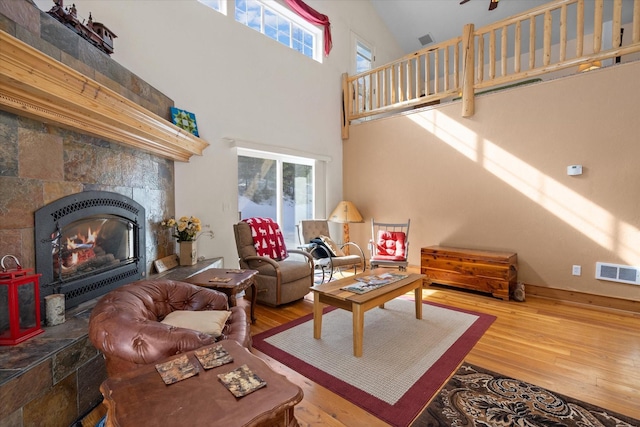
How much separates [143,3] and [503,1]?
19.8 ft

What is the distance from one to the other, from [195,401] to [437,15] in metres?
7.59

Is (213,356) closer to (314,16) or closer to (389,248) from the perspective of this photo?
(389,248)

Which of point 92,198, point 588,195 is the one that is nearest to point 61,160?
point 92,198

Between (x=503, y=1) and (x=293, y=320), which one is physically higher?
(x=503, y=1)

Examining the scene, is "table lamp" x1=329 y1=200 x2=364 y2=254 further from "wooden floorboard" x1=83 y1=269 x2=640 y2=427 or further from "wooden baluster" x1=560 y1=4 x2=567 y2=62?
"wooden baluster" x1=560 y1=4 x2=567 y2=62

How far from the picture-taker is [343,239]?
586 cm

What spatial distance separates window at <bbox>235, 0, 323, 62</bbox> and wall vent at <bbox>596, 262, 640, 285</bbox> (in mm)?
5173

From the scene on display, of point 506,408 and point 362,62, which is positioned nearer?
point 506,408

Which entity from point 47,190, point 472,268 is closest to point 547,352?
point 472,268

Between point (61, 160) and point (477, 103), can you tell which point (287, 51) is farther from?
point (61, 160)

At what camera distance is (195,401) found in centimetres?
105

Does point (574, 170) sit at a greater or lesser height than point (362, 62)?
lesser

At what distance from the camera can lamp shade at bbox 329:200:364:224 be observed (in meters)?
5.38

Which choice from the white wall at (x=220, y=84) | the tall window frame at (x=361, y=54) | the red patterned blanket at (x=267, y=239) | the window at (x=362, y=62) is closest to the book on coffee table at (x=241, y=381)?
the red patterned blanket at (x=267, y=239)
